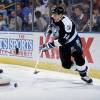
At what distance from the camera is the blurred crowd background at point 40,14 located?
1195 centimetres

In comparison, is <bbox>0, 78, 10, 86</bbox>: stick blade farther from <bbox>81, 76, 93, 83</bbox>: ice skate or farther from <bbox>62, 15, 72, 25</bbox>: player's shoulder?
<bbox>62, 15, 72, 25</bbox>: player's shoulder

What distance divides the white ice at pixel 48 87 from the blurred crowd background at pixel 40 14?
50.5 inches

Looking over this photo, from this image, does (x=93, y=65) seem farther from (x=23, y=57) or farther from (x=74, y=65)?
(x=23, y=57)

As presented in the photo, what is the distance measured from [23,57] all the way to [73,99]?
235 inches

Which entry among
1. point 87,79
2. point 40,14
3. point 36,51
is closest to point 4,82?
point 87,79

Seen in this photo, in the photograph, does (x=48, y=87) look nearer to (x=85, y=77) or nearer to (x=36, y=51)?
(x=85, y=77)

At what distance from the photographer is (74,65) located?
1109cm

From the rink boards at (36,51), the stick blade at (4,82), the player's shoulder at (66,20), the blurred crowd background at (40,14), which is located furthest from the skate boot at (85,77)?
the stick blade at (4,82)

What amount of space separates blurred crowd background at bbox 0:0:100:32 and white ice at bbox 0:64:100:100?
4.21 ft

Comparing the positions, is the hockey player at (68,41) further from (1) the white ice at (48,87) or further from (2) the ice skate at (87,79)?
(1) the white ice at (48,87)

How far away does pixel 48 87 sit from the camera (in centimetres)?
1045

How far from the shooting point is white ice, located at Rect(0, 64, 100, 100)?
9148mm

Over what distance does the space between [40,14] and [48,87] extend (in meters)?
3.94

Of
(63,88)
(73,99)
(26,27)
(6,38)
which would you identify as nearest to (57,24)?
(63,88)
